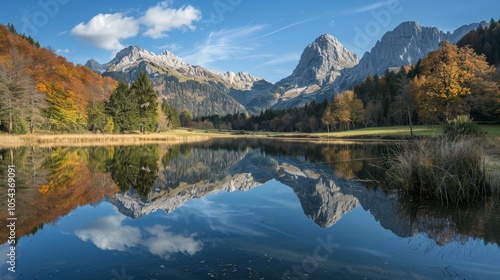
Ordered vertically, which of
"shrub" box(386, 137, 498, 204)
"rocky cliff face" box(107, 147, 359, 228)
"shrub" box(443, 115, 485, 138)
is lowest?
"rocky cliff face" box(107, 147, 359, 228)

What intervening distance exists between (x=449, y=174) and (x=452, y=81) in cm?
4498

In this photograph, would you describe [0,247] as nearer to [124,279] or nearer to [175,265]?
[124,279]

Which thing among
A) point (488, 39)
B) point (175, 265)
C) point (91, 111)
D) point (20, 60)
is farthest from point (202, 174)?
point (488, 39)

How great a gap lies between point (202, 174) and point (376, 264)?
1624 cm

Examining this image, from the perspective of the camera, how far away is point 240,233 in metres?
9.24

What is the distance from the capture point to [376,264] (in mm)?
6910

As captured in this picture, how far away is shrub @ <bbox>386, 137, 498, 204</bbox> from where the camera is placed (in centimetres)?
1185

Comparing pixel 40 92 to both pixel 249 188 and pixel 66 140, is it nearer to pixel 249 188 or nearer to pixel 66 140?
pixel 66 140

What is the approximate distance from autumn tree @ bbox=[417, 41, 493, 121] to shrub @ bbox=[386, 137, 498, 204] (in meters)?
41.9

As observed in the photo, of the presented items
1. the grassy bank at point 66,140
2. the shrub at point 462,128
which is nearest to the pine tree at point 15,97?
the grassy bank at point 66,140

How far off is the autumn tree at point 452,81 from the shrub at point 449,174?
4189 cm

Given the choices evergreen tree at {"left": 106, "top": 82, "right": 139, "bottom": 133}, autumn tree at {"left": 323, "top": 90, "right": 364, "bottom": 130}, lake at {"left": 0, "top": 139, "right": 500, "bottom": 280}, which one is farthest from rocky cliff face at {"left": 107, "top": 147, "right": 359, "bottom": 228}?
autumn tree at {"left": 323, "top": 90, "right": 364, "bottom": 130}

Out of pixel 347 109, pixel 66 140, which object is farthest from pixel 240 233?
pixel 347 109

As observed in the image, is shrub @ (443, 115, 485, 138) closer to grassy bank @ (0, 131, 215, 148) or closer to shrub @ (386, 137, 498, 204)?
shrub @ (386, 137, 498, 204)
